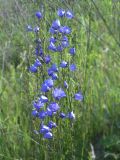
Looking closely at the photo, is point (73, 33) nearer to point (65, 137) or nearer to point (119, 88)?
point (65, 137)

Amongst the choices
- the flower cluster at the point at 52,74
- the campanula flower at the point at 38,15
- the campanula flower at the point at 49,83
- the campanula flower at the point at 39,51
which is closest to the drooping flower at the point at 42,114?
the flower cluster at the point at 52,74

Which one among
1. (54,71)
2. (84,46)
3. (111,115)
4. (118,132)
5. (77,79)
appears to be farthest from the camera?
(111,115)

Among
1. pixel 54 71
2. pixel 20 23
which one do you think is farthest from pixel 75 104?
pixel 20 23

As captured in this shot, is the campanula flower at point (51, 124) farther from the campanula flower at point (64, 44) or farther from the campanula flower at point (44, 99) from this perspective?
the campanula flower at point (64, 44)

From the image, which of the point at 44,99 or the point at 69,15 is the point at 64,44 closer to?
the point at 69,15

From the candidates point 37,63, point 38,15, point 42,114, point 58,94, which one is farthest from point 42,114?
point 38,15

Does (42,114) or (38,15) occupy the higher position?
(38,15)
